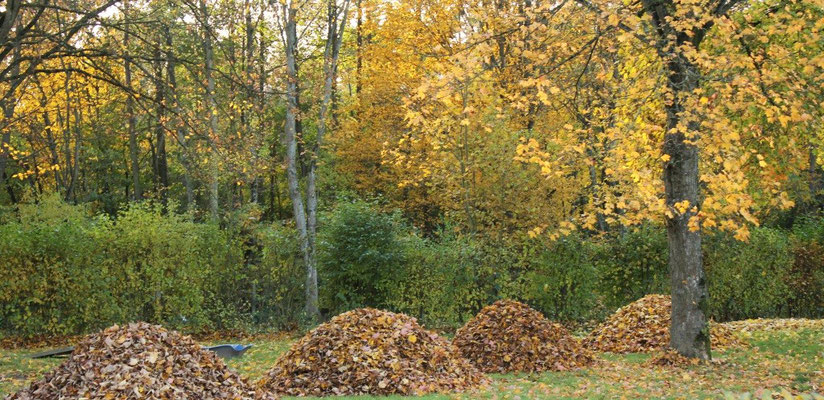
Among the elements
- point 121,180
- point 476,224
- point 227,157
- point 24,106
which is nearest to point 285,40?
point 227,157

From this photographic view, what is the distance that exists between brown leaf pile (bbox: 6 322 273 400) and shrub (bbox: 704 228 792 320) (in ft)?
35.0

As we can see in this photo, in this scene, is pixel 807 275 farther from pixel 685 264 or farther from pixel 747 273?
pixel 685 264

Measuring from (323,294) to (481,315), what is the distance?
4768 millimetres

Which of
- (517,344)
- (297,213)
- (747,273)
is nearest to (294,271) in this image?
(297,213)

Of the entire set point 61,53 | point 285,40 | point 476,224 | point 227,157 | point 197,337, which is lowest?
point 197,337

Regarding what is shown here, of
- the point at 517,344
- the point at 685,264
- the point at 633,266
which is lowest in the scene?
the point at 517,344

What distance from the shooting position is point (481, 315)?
9.92m

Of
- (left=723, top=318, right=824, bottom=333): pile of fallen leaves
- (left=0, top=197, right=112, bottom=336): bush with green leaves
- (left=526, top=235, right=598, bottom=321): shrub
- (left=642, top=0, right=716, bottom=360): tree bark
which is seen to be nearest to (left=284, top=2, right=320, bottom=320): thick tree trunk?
(left=0, top=197, right=112, bottom=336): bush with green leaves

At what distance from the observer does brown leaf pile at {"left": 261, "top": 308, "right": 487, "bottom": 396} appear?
7.49 meters

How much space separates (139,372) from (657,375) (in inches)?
230

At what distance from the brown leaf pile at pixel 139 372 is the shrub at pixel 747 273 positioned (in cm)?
1066

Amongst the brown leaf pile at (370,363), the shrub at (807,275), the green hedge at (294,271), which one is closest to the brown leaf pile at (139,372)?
the brown leaf pile at (370,363)

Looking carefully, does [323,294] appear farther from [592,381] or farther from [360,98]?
[360,98]

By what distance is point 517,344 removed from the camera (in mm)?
9227
